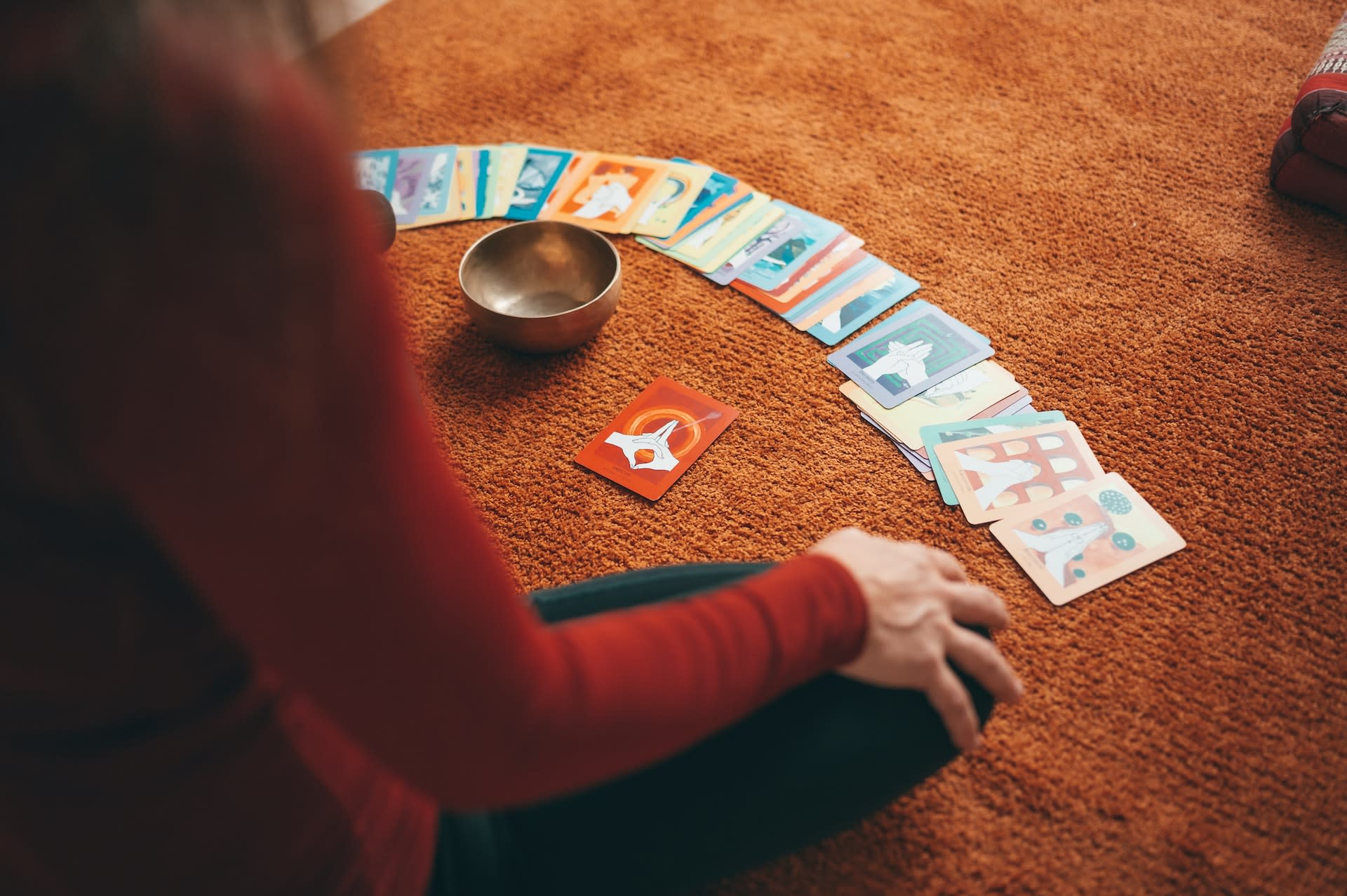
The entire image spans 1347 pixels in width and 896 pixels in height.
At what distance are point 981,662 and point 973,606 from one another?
0.14 ft

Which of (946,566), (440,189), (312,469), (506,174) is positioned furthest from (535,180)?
(312,469)

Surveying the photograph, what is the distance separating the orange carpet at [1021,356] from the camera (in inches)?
37.8

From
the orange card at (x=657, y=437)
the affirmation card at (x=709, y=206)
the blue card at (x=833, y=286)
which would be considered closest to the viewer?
the orange card at (x=657, y=437)

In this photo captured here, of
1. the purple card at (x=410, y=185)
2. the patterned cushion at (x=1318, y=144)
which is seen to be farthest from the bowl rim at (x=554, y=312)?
the patterned cushion at (x=1318, y=144)

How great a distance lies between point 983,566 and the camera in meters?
1.17

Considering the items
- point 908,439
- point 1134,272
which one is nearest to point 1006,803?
point 908,439

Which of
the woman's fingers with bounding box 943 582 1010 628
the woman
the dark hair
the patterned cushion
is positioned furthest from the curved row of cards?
the dark hair

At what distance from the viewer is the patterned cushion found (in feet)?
5.09

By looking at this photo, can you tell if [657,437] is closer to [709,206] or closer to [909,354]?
[909,354]

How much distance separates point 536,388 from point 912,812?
807 mm

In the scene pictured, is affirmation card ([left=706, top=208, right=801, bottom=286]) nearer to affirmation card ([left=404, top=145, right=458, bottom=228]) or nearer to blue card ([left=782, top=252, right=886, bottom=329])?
blue card ([left=782, top=252, right=886, bottom=329])

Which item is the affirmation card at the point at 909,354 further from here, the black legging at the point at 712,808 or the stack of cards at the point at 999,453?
the black legging at the point at 712,808

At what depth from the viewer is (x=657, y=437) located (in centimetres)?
134

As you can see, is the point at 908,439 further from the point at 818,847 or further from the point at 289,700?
the point at 289,700
